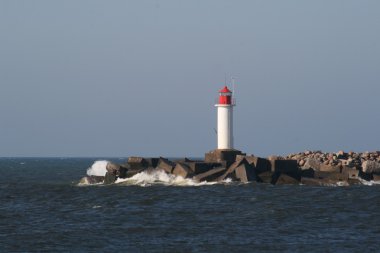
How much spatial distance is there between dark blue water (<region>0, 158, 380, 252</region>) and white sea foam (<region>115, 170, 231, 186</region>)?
166cm

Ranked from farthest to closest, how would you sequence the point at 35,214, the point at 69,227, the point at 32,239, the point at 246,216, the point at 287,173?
1. the point at 287,173
2. the point at 35,214
3. the point at 246,216
4. the point at 69,227
5. the point at 32,239

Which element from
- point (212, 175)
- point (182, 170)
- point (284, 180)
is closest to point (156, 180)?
point (182, 170)

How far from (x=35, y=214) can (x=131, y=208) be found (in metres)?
3.38

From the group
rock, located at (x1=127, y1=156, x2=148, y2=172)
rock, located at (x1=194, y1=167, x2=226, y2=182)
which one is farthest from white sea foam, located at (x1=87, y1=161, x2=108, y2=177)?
rock, located at (x1=194, y1=167, x2=226, y2=182)

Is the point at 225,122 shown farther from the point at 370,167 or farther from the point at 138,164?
the point at 370,167

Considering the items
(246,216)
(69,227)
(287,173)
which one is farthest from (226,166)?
(69,227)

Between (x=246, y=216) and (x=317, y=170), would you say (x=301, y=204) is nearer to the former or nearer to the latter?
(x=246, y=216)

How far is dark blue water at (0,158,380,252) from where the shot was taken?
23078mm

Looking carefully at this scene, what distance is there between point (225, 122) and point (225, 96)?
4.32ft

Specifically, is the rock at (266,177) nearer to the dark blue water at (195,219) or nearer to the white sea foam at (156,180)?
the dark blue water at (195,219)

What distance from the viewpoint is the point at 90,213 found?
30.4 metres

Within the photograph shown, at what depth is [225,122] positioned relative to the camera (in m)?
44.2

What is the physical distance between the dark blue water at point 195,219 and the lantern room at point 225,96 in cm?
695

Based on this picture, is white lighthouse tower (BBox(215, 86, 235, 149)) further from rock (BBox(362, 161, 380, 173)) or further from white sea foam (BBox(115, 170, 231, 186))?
rock (BBox(362, 161, 380, 173))
